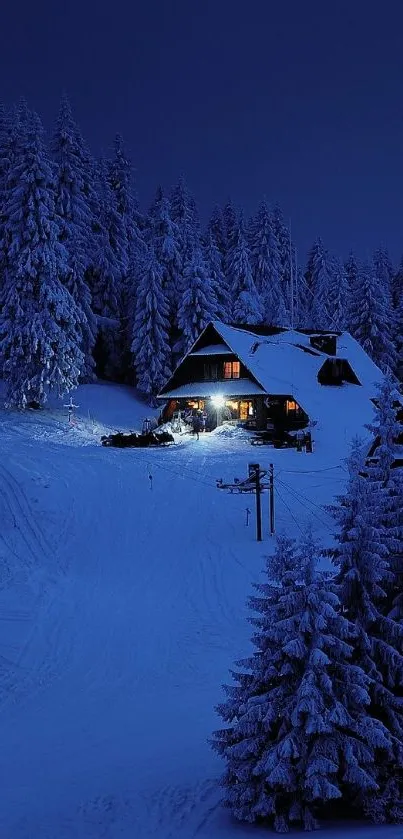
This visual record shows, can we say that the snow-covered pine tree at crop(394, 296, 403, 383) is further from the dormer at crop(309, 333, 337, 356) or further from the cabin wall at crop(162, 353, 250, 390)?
the cabin wall at crop(162, 353, 250, 390)

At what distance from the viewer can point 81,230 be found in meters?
53.1

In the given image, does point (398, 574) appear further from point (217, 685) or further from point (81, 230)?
point (81, 230)

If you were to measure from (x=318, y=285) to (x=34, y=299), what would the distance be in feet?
164

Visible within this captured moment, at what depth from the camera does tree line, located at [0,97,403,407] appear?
136 ft

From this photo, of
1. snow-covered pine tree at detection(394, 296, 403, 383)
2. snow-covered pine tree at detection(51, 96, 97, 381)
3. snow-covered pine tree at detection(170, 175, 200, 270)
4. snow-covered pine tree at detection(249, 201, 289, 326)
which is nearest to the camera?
snow-covered pine tree at detection(51, 96, 97, 381)

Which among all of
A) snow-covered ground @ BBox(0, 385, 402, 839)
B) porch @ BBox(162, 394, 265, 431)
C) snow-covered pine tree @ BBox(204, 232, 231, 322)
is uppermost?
snow-covered pine tree @ BBox(204, 232, 231, 322)

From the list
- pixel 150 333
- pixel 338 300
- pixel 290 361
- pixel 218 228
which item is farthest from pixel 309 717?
pixel 218 228

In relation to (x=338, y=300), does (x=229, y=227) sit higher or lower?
higher

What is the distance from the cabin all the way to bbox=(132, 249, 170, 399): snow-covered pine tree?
15.6 ft

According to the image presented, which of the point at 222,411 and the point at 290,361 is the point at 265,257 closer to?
the point at 290,361

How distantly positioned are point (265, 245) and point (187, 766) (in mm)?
69971

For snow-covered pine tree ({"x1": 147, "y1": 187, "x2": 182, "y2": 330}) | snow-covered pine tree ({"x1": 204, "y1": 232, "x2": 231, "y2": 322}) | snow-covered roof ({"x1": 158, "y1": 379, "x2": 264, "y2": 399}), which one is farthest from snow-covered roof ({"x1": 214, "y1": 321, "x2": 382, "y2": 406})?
snow-covered pine tree ({"x1": 204, "y1": 232, "x2": 231, "y2": 322})

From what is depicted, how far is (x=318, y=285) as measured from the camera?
84188mm

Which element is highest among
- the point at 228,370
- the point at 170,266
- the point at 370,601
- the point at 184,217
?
the point at 184,217
